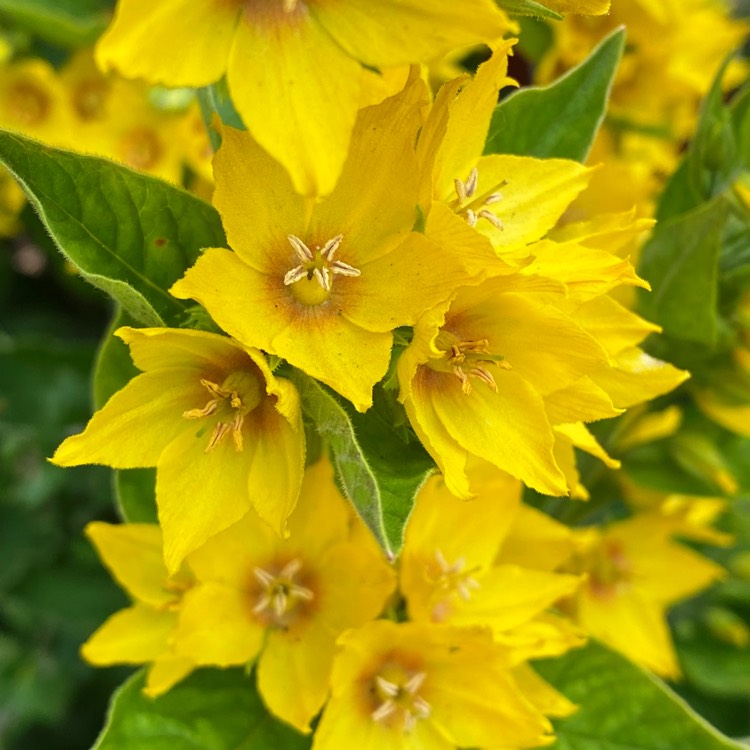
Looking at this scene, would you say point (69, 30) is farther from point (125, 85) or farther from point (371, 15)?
point (371, 15)

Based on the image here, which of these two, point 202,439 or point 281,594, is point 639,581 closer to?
point 281,594

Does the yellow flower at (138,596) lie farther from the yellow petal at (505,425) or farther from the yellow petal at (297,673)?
the yellow petal at (505,425)

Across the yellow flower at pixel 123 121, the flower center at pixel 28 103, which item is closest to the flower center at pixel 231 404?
the yellow flower at pixel 123 121

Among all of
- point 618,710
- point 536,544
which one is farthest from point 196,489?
point 618,710

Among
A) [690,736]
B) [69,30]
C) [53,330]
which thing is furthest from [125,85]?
[690,736]

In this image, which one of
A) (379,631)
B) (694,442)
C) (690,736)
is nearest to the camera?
(379,631)

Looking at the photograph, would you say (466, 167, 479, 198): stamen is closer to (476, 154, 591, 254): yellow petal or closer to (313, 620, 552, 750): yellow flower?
(476, 154, 591, 254): yellow petal
